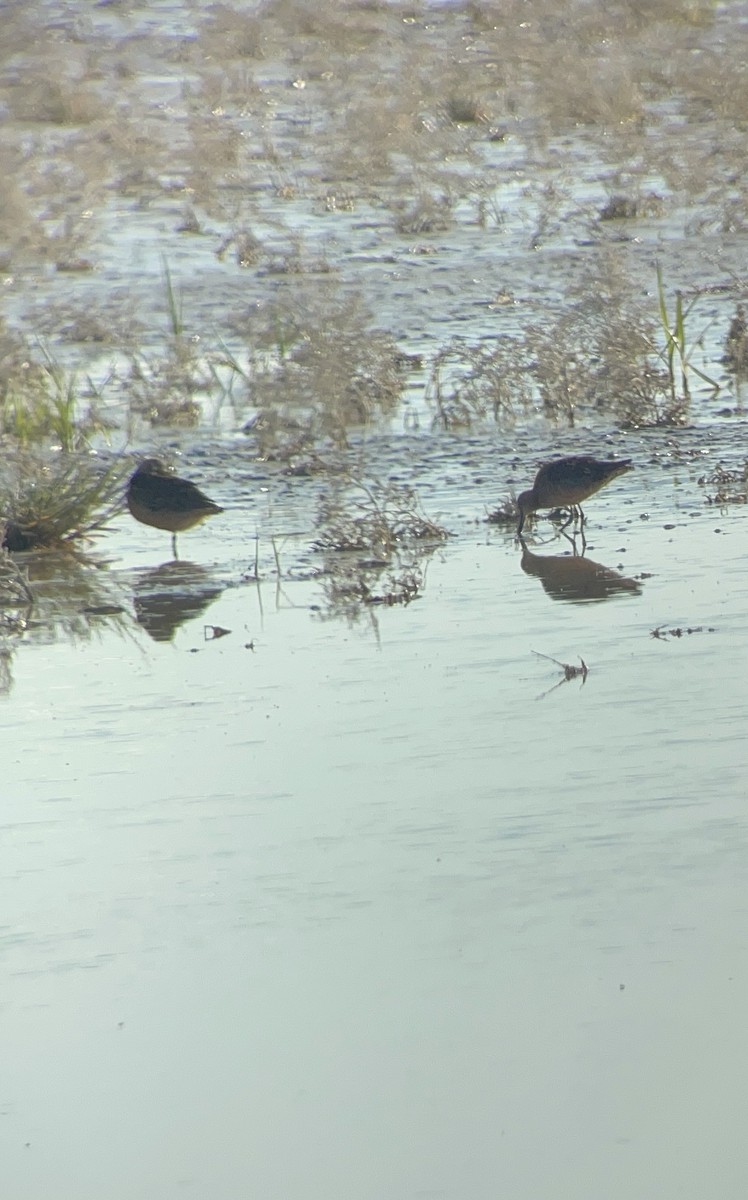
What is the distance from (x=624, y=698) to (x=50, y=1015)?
235 centimetres

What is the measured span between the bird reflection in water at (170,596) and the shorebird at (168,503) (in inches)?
9.6

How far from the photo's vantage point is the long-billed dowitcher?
8906mm

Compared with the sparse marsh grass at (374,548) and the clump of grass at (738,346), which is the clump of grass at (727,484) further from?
the clump of grass at (738,346)

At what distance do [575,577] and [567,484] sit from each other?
1007 millimetres

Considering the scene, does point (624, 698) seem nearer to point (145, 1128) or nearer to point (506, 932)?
point (506, 932)

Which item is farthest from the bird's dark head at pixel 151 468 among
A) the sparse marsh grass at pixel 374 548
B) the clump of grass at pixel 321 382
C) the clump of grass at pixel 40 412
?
the clump of grass at pixel 321 382

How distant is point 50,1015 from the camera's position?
4.34 metres

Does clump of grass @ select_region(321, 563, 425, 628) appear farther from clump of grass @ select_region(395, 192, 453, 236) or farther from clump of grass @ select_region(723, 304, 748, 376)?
clump of grass @ select_region(395, 192, 453, 236)

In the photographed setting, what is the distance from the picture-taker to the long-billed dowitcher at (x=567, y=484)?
8.91 m

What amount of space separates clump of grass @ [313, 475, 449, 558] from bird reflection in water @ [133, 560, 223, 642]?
536 millimetres

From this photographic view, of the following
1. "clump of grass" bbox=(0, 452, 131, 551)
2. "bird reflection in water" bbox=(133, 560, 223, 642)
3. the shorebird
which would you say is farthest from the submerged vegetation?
"bird reflection in water" bbox=(133, 560, 223, 642)

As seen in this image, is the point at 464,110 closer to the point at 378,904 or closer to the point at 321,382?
the point at 321,382

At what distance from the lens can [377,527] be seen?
28.1 feet

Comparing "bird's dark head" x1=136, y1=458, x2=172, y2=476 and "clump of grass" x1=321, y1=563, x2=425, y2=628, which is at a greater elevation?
"clump of grass" x1=321, y1=563, x2=425, y2=628
